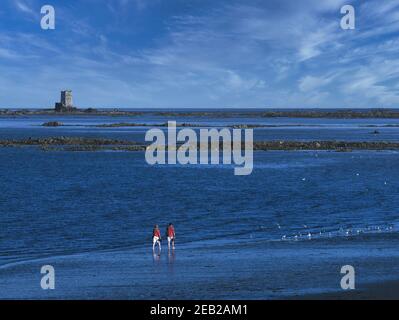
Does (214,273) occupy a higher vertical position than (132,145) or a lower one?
lower

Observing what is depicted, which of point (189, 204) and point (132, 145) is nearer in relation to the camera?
point (189, 204)

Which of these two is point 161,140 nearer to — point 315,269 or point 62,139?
point 62,139

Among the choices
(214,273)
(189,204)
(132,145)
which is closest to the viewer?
(214,273)

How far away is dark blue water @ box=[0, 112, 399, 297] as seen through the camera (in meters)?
31.4

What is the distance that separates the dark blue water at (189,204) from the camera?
31.4 metres

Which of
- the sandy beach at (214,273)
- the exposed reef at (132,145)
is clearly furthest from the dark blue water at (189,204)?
the exposed reef at (132,145)

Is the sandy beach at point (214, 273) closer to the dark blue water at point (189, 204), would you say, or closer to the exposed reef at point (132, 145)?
the dark blue water at point (189, 204)

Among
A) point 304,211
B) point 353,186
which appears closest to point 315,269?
point 304,211

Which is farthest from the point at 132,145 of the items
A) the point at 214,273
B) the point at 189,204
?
the point at 214,273

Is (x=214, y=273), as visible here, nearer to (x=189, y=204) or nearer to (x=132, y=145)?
(x=189, y=204)

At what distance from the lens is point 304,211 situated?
4025cm

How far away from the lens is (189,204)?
142 feet

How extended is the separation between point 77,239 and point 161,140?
81919 millimetres

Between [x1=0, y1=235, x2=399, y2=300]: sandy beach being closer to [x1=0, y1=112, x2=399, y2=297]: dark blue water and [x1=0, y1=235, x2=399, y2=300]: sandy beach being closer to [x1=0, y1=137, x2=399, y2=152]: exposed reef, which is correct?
[x1=0, y1=112, x2=399, y2=297]: dark blue water
